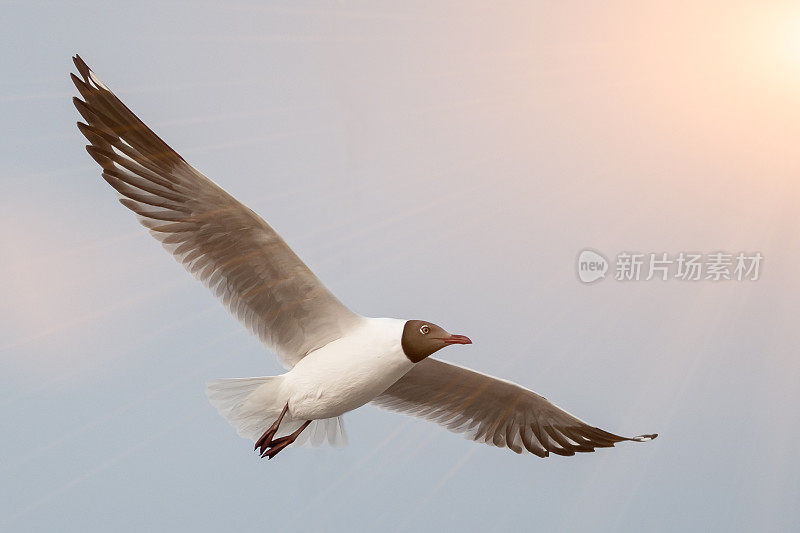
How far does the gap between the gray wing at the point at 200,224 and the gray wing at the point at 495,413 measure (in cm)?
75

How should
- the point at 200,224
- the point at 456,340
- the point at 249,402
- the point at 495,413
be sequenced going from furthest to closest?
the point at 495,413 < the point at 249,402 < the point at 200,224 < the point at 456,340

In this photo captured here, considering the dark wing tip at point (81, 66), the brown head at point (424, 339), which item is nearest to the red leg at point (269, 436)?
the brown head at point (424, 339)

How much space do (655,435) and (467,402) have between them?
0.97 meters

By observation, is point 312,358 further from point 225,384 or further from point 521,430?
point 521,430

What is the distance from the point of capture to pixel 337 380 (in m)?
3.87

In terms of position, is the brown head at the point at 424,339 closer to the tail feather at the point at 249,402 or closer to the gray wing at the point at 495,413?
the tail feather at the point at 249,402

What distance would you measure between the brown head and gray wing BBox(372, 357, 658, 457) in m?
0.78

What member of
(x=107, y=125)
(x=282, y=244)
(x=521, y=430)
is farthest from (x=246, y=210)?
(x=521, y=430)

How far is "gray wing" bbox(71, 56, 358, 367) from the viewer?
386 cm

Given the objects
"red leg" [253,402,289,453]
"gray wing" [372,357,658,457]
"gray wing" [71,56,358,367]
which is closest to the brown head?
"gray wing" [71,56,358,367]

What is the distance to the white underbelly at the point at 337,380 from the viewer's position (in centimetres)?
381

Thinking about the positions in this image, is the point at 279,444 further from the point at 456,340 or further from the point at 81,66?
the point at 81,66

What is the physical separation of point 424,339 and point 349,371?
0.36 m

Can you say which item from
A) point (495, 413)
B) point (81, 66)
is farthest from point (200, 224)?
Result: point (495, 413)
